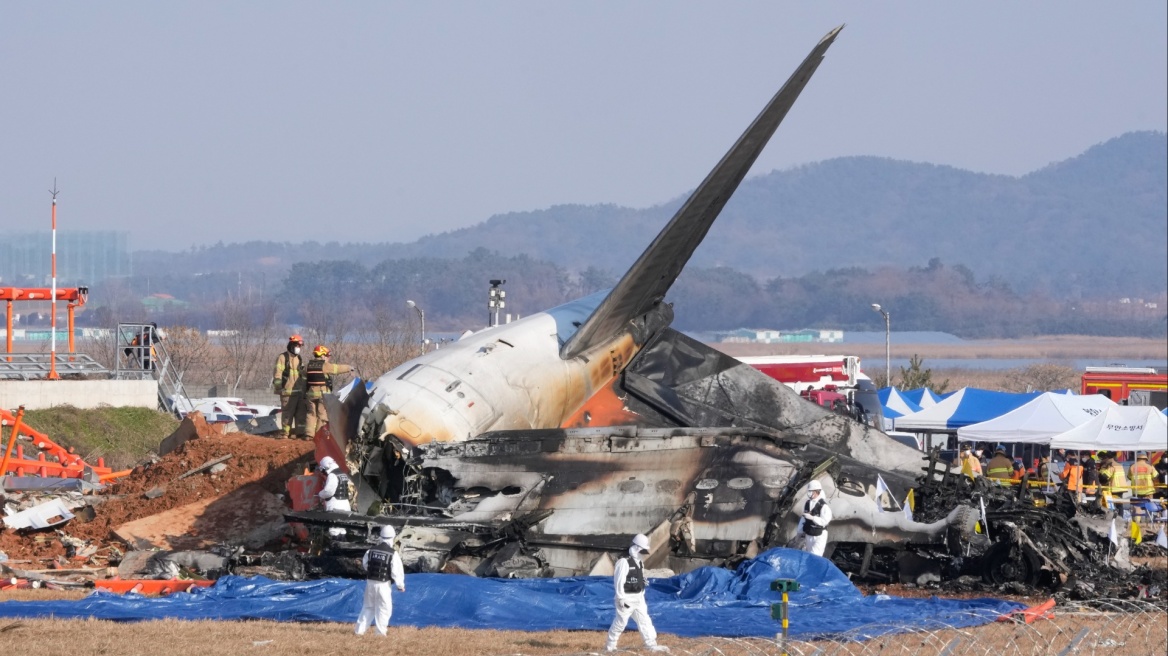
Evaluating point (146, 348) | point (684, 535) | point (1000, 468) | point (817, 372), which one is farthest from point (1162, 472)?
point (146, 348)

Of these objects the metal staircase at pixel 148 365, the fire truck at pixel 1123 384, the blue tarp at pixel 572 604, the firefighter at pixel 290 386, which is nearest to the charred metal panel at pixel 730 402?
the firefighter at pixel 290 386

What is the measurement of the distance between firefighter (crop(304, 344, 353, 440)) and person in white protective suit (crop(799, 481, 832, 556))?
9444 millimetres

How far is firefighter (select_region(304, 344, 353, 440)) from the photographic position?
86.8ft

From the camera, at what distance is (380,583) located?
51.7 ft

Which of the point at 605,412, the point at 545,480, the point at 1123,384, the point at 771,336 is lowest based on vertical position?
the point at 771,336

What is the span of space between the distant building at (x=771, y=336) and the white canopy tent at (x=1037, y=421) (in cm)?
12665

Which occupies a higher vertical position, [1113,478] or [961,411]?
[961,411]

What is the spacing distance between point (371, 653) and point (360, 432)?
640 centimetres

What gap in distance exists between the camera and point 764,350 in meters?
147

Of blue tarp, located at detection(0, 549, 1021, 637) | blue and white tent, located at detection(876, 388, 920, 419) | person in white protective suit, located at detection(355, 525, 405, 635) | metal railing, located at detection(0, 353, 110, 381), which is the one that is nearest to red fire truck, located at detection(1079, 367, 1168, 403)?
Result: blue and white tent, located at detection(876, 388, 920, 419)

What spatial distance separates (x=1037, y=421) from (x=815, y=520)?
20141 millimetres

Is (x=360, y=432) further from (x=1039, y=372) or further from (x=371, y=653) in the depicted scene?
(x=1039, y=372)

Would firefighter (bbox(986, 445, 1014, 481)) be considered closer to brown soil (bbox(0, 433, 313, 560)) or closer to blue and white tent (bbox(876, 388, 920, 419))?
blue and white tent (bbox(876, 388, 920, 419))

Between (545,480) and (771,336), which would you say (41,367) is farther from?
(771,336)
